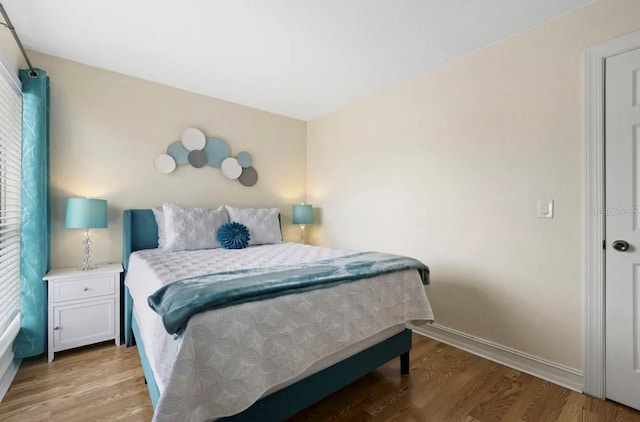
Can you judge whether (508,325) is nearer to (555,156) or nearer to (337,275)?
(555,156)

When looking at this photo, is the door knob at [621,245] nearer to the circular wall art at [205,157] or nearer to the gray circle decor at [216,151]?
the circular wall art at [205,157]

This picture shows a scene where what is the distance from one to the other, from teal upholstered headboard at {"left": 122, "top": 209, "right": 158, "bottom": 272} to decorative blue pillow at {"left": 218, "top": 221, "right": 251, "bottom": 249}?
0.64 metres

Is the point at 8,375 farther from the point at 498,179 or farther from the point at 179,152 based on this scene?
the point at 498,179

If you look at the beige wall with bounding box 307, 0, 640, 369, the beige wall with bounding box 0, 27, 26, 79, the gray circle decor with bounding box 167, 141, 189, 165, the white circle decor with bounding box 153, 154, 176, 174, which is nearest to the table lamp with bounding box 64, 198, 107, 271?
the white circle decor with bounding box 153, 154, 176, 174

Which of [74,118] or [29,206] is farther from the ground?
[74,118]

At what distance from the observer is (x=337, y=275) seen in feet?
5.26

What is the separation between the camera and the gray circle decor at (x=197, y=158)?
3195 millimetres

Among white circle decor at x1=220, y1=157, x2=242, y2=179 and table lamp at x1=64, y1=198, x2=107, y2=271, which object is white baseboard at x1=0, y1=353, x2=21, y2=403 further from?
white circle decor at x1=220, y1=157, x2=242, y2=179

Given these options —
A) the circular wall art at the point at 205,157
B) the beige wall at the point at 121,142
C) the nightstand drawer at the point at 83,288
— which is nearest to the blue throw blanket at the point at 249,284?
the nightstand drawer at the point at 83,288

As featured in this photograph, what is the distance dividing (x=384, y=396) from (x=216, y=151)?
2936 millimetres

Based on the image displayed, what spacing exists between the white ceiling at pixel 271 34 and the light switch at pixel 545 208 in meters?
1.26

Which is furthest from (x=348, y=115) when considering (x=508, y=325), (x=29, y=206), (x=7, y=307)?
(x=7, y=307)

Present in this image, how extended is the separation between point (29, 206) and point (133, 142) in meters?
1.01

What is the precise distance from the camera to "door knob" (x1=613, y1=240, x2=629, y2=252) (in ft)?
5.51
